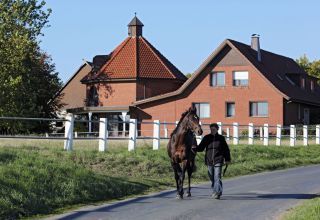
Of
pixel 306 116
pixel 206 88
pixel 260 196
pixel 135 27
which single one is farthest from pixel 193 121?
pixel 135 27

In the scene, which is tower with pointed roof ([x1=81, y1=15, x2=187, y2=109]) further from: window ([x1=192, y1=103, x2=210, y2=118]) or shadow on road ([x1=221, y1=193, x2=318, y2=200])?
shadow on road ([x1=221, y1=193, x2=318, y2=200])

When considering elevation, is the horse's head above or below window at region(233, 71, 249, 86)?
below

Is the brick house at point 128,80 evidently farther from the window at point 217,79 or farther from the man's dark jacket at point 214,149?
the man's dark jacket at point 214,149

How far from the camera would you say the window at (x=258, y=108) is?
177ft

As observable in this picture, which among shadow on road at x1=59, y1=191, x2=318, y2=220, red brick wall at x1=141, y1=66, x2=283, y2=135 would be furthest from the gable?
shadow on road at x1=59, y1=191, x2=318, y2=220

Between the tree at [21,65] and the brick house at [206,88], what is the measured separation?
738cm

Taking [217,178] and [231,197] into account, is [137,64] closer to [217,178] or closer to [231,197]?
[231,197]

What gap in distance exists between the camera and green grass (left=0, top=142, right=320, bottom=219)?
40.9ft

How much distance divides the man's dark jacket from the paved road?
87 centimetres

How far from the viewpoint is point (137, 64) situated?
59.4 meters

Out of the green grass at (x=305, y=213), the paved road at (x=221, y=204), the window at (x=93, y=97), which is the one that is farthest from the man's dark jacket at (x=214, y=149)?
the window at (x=93, y=97)

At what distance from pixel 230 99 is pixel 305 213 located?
44.0 meters

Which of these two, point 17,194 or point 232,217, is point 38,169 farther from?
point 232,217

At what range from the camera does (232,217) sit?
1164 centimetres
